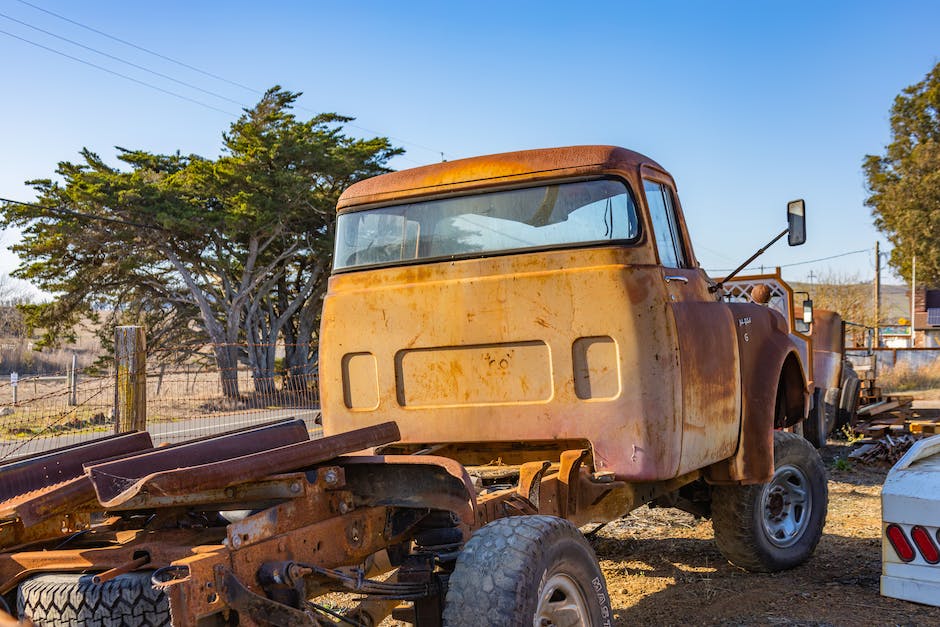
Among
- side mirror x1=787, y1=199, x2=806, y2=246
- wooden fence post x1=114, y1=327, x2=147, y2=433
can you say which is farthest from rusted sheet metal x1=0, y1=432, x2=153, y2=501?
side mirror x1=787, y1=199, x2=806, y2=246

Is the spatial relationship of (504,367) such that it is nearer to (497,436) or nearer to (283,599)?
(497,436)

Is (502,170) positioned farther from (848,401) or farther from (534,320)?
(848,401)

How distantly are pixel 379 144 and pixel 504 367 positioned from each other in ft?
86.9

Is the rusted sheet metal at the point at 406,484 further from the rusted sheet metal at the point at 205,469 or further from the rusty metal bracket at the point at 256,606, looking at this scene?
the rusty metal bracket at the point at 256,606

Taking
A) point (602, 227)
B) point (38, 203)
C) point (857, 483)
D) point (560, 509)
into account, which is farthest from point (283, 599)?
point (38, 203)

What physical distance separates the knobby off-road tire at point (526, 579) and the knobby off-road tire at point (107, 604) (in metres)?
1.02

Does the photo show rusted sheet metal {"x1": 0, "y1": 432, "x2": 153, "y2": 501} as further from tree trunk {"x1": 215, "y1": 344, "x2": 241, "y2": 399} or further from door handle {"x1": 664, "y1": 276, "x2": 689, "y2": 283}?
tree trunk {"x1": 215, "y1": 344, "x2": 241, "y2": 399}

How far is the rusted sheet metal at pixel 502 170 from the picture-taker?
15.5 ft

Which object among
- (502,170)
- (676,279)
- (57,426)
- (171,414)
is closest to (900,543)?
(676,279)

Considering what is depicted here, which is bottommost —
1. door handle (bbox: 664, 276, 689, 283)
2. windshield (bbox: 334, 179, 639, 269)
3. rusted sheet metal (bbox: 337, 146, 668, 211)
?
door handle (bbox: 664, 276, 689, 283)

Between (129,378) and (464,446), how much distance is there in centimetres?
386

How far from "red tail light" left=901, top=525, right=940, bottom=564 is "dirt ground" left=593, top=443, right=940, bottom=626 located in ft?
1.43

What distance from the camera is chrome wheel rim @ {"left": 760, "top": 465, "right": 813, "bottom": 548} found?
603cm

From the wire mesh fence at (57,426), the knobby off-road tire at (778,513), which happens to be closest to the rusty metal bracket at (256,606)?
the knobby off-road tire at (778,513)
